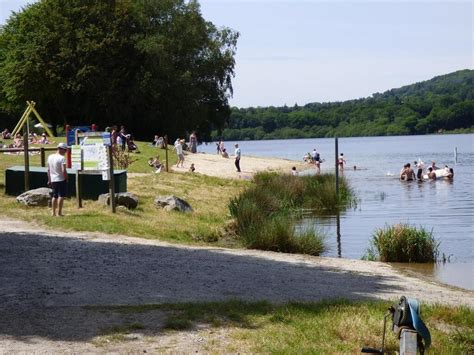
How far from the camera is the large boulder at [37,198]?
1991cm

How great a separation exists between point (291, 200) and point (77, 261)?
17583 mm

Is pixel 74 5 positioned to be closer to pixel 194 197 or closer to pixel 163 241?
pixel 194 197

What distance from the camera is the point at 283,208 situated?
27.4 meters

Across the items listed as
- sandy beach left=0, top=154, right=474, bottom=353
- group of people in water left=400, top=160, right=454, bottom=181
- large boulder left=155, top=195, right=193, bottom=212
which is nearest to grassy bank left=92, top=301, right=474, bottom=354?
sandy beach left=0, top=154, right=474, bottom=353

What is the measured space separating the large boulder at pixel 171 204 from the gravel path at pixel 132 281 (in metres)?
5.60

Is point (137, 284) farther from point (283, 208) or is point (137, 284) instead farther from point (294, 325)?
point (283, 208)

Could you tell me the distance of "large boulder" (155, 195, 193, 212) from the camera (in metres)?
21.7

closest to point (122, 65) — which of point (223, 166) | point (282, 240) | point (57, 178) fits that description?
point (223, 166)

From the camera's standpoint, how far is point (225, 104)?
2741 inches

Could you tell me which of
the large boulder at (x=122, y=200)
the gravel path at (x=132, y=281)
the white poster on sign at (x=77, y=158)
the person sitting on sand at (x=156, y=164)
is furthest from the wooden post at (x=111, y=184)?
the person sitting on sand at (x=156, y=164)

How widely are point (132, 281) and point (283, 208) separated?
16.9 m

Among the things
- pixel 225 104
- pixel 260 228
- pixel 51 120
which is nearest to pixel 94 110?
pixel 51 120

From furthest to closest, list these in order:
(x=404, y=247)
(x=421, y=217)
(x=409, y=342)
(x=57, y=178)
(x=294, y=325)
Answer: (x=421, y=217)
(x=57, y=178)
(x=404, y=247)
(x=294, y=325)
(x=409, y=342)

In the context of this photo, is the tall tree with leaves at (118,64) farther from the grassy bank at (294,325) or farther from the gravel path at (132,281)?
the grassy bank at (294,325)
